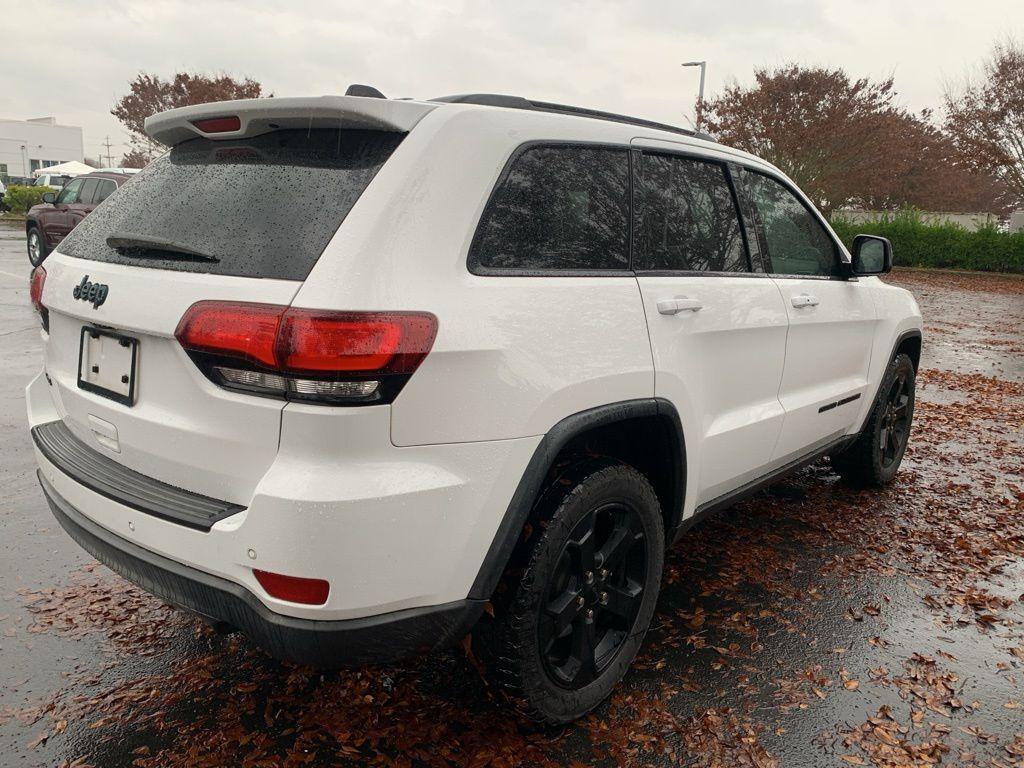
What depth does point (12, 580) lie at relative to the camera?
3.33 metres

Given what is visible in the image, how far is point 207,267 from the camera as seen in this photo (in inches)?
79.8

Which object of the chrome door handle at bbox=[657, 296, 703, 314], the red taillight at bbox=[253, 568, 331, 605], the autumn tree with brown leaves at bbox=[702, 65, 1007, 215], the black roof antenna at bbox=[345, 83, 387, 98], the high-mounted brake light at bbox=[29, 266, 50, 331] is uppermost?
the autumn tree with brown leaves at bbox=[702, 65, 1007, 215]

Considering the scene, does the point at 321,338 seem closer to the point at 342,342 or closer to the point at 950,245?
the point at 342,342

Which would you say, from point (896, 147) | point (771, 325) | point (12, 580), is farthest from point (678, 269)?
point (896, 147)

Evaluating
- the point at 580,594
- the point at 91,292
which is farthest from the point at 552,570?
the point at 91,292

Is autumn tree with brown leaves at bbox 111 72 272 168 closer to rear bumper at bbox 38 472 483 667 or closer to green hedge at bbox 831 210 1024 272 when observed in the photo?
green hedge at bbox 831 210 1024 272

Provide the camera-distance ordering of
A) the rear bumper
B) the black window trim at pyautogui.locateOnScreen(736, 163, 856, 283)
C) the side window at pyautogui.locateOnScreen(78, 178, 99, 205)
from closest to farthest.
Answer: the rear bumper
the black window trim at pyautogui.locateOnScreen(736, 163, 856, 283)
the side window at pyautogui.locateOnScreen(78, 178, 99, 205)

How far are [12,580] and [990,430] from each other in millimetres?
6842

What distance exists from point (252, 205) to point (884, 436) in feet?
13.0

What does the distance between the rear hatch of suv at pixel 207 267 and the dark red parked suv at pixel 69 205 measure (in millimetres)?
13410

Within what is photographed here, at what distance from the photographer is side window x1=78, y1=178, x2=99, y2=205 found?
14.4 m

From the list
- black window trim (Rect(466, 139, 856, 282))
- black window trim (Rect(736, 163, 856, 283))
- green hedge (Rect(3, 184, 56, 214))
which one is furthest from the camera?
green hedge (Rect(3, 184, 56, 214))

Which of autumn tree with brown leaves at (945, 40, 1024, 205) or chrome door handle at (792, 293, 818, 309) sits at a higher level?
autumn tree with brown leaves at (945, 40, 1024, 205)

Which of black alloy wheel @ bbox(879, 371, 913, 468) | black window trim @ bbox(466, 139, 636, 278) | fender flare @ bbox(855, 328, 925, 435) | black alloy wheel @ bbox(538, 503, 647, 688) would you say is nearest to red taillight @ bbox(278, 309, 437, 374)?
black window trim @ bbox(466, 139, 636, 278)
